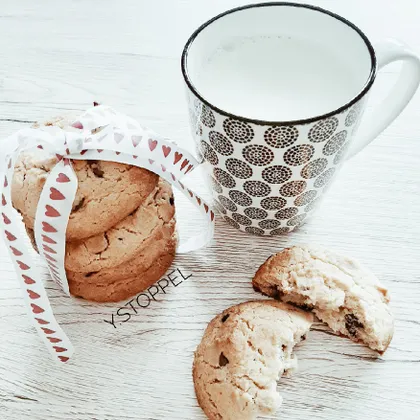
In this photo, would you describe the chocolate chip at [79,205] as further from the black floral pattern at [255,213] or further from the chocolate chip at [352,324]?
the chocolate chip at [352,324]

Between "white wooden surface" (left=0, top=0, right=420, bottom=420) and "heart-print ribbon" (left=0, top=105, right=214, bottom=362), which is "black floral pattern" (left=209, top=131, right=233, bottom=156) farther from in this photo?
"white wooden surface" (left=0, top=0, right=420, bottom=420)

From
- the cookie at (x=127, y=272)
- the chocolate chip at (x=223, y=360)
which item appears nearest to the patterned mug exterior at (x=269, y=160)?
the cookie at (x=127, y=272)

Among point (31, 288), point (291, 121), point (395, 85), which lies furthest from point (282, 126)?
point (31, 288)

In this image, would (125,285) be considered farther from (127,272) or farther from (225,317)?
(225,317)

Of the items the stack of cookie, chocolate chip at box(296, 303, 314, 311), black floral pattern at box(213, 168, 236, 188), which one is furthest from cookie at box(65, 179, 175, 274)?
chocolate chip at box(296, 303, 314, 311)

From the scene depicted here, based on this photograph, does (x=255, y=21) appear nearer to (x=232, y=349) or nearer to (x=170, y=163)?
(x=170, y=163)

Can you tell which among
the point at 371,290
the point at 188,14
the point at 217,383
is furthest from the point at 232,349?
the point at 188,14
